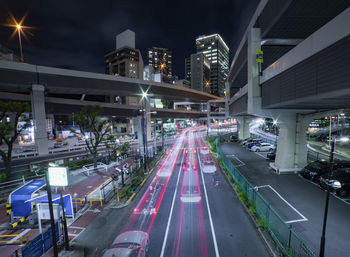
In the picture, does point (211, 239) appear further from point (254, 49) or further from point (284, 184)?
point (254, 49)

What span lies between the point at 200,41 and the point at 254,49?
623 ft

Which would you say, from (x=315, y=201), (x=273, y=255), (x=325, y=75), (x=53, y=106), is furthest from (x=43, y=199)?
(x=53, y=106)

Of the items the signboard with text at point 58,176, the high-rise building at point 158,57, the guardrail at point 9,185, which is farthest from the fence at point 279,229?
the high-rise building at point 158,57

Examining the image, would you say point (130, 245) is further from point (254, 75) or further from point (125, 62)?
point (125, 62)

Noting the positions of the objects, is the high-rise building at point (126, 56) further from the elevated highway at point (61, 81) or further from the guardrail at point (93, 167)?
the guardrail at point (93, 167)

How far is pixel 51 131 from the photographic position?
1861 inches

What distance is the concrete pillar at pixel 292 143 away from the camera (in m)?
16.8

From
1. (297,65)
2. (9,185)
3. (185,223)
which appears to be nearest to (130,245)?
(185,223)

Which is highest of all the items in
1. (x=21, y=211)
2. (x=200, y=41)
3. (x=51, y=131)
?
(x=200, y=41)

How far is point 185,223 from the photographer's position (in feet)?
31.9

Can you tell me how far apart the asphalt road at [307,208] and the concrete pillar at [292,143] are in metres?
1.50

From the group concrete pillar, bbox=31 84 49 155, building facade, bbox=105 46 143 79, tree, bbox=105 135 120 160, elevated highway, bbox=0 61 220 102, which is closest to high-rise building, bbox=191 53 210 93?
building facade, bbox=105 46 143 79

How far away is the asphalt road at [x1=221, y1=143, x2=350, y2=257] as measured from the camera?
794cm

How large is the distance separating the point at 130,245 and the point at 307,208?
11824 mm
